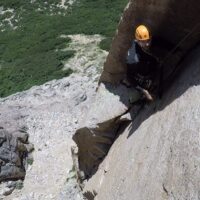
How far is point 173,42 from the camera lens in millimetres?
12539

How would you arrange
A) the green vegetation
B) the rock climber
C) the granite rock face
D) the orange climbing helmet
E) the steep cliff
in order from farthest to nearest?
the green vegetation
the granite rock face
the rock climber
the orange climbing helmet
the steep cliff

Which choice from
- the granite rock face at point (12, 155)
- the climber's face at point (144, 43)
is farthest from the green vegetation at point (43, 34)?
the climber's face at point (144, 43)

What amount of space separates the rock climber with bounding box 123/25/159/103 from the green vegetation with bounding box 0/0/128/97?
17.1 m

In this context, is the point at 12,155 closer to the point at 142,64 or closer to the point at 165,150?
the point at 142,64

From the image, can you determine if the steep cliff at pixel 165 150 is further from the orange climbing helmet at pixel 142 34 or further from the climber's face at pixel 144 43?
the orange climbing helmet at pixel 142 34

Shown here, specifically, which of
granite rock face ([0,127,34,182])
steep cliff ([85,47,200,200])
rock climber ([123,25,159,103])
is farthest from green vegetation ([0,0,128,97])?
rock climber ([123,25,159,103])

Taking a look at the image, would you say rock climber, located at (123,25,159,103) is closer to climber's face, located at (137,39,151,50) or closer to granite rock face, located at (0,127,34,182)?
climber's face, located at (137,39,151,50)

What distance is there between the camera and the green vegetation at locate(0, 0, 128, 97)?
30938mm

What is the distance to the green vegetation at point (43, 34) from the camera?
30.9m

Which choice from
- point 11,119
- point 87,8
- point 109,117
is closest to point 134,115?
point 109,117

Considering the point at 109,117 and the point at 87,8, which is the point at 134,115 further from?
the point at 87,8

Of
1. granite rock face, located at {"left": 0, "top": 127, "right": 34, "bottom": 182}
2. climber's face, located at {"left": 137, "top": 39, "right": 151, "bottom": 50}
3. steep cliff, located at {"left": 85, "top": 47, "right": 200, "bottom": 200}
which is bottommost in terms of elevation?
granite rock face, located at {"left": 0, "top": 127, "right": 34, "bottom": 182}

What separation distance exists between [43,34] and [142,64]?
84.5ft

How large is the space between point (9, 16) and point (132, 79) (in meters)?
30.0
